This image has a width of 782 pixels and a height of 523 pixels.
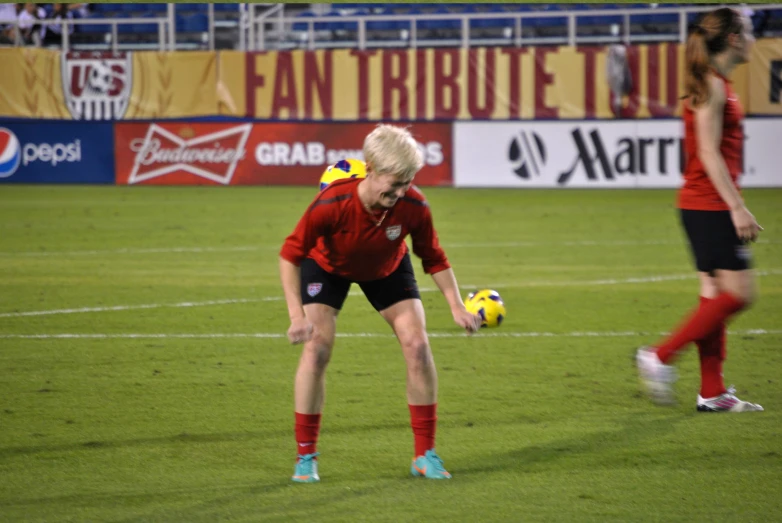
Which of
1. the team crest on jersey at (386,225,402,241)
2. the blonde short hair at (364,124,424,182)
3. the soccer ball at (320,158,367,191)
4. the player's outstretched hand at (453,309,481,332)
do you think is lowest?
the player's outstretched hand at (453,309,481,332)

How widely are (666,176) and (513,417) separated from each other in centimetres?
1811

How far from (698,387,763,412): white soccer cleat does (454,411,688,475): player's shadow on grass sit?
21 cm

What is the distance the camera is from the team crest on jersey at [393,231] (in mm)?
5156

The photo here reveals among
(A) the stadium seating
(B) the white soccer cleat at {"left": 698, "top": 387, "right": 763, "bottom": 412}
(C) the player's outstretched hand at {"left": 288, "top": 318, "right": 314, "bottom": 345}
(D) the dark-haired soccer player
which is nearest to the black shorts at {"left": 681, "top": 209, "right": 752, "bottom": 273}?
(D) the dark-haired soccer player

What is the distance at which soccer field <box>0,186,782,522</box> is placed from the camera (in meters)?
5.07

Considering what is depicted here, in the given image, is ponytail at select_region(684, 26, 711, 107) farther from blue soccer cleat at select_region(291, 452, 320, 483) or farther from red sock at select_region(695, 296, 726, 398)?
blue soccer cleat at select_region(291, 452, 320, 483)

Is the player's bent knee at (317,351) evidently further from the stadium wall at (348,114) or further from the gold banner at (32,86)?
the gold banner at (32,86)

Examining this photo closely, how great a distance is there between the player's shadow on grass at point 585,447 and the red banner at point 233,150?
1936 cm

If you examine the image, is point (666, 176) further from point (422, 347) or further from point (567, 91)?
point (422, 347)

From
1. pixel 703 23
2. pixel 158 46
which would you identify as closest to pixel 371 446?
pixel 703 23

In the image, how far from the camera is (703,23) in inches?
244

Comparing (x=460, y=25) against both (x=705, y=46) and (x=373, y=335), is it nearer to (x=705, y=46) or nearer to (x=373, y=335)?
(x=373, y=335)

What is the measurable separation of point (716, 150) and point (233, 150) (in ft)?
68.5

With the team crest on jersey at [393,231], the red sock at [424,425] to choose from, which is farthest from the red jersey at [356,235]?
the red sock at [424,425]
